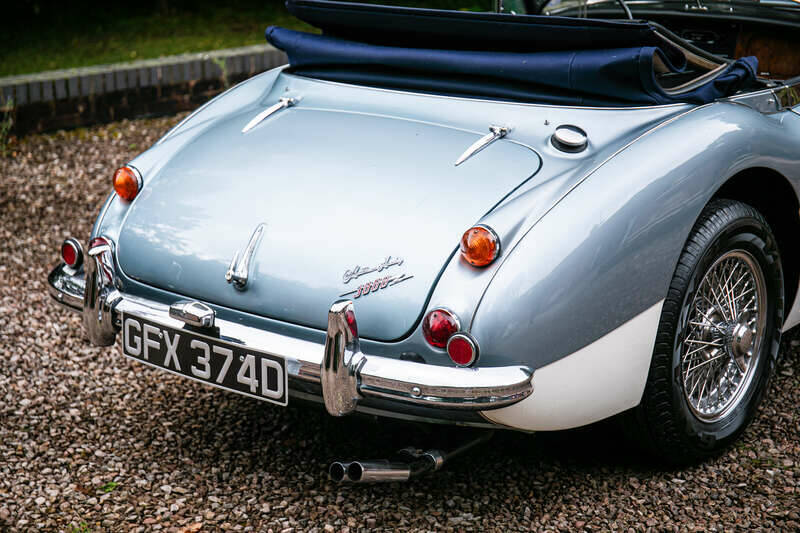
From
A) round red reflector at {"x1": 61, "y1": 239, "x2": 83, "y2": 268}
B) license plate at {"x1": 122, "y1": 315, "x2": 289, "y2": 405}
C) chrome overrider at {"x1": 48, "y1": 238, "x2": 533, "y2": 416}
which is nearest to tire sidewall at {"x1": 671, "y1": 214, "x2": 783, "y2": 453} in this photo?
chrome overrider at {"x1": 48, "y1": 238, "x2": 533, "y2": 416}

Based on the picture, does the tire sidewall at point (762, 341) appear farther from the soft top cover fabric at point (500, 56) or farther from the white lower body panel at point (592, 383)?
the soft top cover fabric at point (500, 56)

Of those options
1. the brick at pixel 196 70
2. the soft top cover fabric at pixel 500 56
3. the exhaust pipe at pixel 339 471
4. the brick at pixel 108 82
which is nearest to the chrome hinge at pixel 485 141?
the soft top cover fabric at pixel 500 56

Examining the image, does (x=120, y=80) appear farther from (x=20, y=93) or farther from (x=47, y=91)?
(x=20, y=93)

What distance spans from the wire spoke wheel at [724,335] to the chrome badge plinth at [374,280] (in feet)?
3.01

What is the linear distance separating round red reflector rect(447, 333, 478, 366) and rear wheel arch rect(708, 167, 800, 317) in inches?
41.3

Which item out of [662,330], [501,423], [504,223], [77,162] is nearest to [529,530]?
[501,423]

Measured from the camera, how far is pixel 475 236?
2318mm

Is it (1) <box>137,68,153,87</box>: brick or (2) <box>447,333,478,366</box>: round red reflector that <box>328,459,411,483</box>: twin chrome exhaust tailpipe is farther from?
(1) <box>137,68,153,87</box>: brick

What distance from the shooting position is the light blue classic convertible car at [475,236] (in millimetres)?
2318

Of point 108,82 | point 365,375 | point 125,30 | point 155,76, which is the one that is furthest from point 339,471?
point 125,30

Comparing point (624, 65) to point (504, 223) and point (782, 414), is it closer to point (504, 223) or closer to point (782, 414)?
point (504, 223)

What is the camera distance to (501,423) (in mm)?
2346

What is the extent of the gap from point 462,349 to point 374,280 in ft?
1.02

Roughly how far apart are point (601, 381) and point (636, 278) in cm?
29
